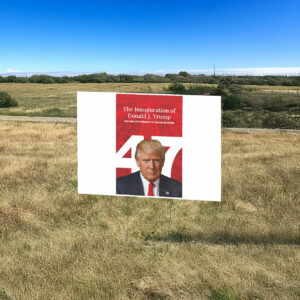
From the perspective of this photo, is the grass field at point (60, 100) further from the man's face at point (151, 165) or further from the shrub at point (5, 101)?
the man's face at point (151, 165)

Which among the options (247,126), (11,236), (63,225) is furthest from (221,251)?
(247,126)

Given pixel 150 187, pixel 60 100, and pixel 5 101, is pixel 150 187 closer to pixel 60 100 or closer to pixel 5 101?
pixel 5 101

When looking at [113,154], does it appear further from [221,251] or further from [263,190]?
[263,190]

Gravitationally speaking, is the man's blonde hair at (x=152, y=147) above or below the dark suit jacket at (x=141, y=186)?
above

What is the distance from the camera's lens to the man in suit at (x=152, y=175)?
4.22m

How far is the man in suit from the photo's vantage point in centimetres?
422

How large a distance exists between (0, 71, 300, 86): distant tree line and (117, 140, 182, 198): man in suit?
125 ft

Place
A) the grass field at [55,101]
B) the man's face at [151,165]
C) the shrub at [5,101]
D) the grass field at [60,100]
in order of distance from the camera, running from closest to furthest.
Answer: the man's face at [151,165] < the grass field at [60,100] < the grass field at [55,101] < the shrub at [5,101]

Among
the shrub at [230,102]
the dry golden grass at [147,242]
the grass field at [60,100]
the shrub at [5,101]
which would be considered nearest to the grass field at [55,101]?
the grass field at [60,100]

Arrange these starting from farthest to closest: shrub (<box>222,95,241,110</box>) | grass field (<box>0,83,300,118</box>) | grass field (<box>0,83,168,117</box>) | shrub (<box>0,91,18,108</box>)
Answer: shrub (<box>0,91,18,108</box>) → grass field (<box>0,83,168,117</box>) → grass field (<box>0,83,300,118</box>) → shrub (<box>222,95,241,110</box>)

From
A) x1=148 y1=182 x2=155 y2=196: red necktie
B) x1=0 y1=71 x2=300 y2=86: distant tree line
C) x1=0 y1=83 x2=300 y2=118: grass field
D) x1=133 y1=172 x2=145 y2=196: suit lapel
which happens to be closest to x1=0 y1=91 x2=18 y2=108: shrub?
x1=0 y1=83 x2=300 y2=118: grass field

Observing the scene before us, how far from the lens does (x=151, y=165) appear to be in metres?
4.22

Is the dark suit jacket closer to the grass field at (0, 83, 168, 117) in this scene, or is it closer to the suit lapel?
the suit lapel

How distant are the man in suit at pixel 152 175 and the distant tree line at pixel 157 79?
38.1 meters
